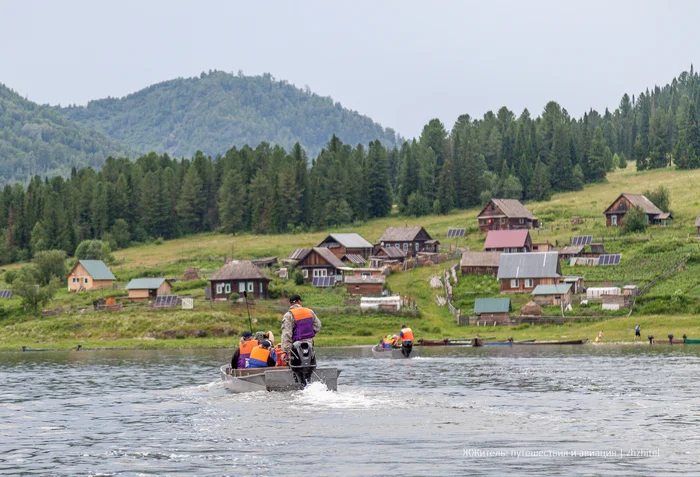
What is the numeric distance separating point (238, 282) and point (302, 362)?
71.2m

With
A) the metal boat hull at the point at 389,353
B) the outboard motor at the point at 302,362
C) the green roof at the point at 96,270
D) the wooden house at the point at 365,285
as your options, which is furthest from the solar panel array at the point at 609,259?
the outboard motor at the point at 302,362

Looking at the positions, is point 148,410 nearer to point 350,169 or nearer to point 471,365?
point 471,365

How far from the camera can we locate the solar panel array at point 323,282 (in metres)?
112

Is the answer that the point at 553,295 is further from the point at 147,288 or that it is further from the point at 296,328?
the point at 296,328

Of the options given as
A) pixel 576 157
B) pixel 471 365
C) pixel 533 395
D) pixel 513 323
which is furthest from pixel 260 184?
pixel 533 395

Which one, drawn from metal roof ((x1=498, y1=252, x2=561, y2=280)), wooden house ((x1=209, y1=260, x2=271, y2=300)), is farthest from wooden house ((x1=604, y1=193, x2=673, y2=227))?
wooden house ((x1=209, y1=260, x2=271, y2=300))

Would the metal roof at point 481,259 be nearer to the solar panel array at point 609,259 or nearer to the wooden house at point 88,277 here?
the solar panel array at point 609,259

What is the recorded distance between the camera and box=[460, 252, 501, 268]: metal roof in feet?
362

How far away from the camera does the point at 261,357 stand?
1515 inches

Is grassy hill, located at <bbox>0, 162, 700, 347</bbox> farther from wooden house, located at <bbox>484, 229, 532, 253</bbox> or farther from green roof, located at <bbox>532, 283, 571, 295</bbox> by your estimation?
wooden house, located at <bbox>484, 229, 532, 253</bbox>

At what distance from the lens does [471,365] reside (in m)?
53.8

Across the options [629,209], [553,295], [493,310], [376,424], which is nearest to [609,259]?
[553,295]

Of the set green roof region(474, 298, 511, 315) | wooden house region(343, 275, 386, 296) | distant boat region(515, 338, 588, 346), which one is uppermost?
wooden house region(343, 275, 386, 296)

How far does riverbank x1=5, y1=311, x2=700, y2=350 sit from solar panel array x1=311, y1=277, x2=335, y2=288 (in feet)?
66.0
